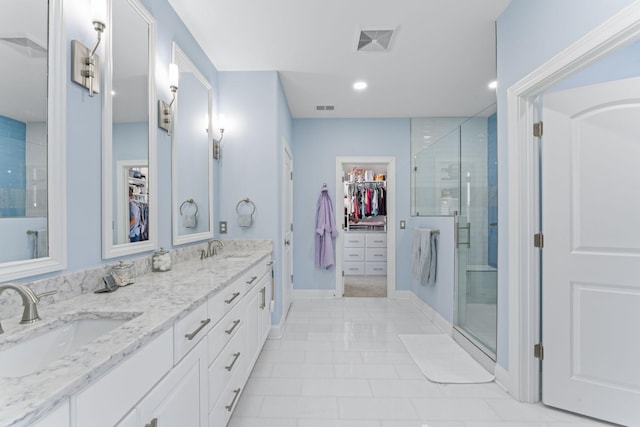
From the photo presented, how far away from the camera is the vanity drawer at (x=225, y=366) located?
1394mm

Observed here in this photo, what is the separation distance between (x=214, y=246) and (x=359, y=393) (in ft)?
5.45

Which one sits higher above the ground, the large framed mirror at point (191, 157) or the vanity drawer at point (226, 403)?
the large framed mirror at point (191, 157)

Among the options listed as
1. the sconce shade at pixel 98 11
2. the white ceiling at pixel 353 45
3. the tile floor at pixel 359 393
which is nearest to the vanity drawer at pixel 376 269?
the tile floor at pixel 359 393

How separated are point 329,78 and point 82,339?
2.99 metres

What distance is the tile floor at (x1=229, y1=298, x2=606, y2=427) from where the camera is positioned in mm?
1798

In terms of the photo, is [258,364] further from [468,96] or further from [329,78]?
[468,96]

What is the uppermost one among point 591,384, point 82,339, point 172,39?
point 172,39

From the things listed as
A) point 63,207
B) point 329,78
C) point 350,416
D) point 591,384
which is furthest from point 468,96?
point 63,207

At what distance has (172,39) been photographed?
216 centimetres

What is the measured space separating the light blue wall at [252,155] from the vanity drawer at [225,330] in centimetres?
120

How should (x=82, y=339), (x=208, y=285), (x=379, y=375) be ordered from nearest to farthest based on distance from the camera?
(x=82, y=339)
(x=208, y=285)
(x=379, y=375)

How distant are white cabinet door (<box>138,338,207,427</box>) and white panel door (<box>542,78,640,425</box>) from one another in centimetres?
202

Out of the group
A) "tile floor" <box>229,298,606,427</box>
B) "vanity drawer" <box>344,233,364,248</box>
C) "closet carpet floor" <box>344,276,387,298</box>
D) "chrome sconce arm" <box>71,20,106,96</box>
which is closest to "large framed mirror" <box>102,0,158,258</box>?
"chrome sconce arm" <box>71,20,106,96</box>

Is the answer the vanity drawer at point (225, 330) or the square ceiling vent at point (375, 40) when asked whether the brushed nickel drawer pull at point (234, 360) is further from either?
the square ceiling vent at point (375, 40)
